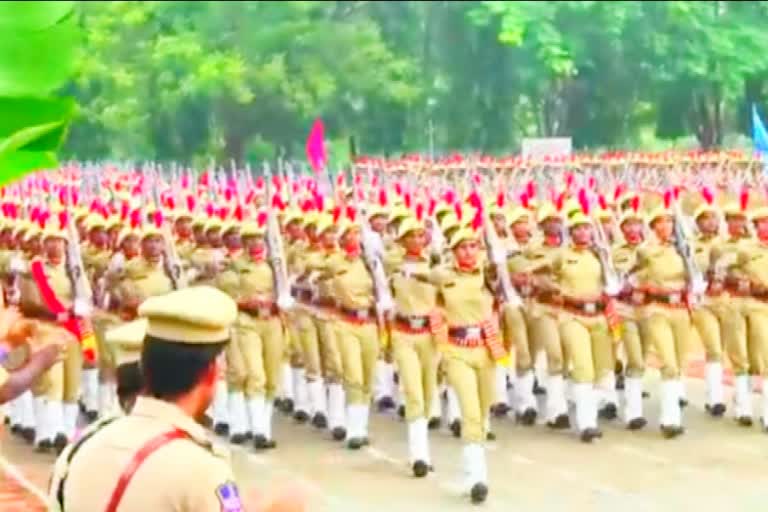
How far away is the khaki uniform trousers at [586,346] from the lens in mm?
11820

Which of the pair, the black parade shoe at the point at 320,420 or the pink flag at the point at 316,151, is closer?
the black parade shoe at the point at 320,420

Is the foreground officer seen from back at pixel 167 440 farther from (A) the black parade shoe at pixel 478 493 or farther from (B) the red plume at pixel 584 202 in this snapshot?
(B) the red plume at pixel 584 202

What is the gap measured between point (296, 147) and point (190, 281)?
24.0 metres

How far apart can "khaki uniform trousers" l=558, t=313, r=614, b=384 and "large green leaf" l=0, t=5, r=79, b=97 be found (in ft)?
28.9

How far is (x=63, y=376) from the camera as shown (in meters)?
12.1

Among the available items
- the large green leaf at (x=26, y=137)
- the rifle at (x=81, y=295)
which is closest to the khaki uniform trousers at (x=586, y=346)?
the rifle at (x=81, y=295)

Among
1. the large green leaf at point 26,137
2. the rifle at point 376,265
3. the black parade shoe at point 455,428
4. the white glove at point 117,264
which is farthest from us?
the white glove at point 117,264

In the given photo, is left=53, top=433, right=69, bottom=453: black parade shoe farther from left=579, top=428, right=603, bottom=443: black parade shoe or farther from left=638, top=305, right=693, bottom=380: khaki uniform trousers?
left=638, top=305, right=693, bottom=380: khaki uniform trousers

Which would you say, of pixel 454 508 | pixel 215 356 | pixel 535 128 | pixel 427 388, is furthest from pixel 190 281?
pixel 535 128

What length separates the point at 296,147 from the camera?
3619cm

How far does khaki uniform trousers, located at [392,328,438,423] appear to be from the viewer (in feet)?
35.0

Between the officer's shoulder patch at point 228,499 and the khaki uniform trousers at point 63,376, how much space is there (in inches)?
341

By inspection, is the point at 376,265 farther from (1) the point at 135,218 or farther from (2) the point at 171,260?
(1) the point at 135,218

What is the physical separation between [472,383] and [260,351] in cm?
240
